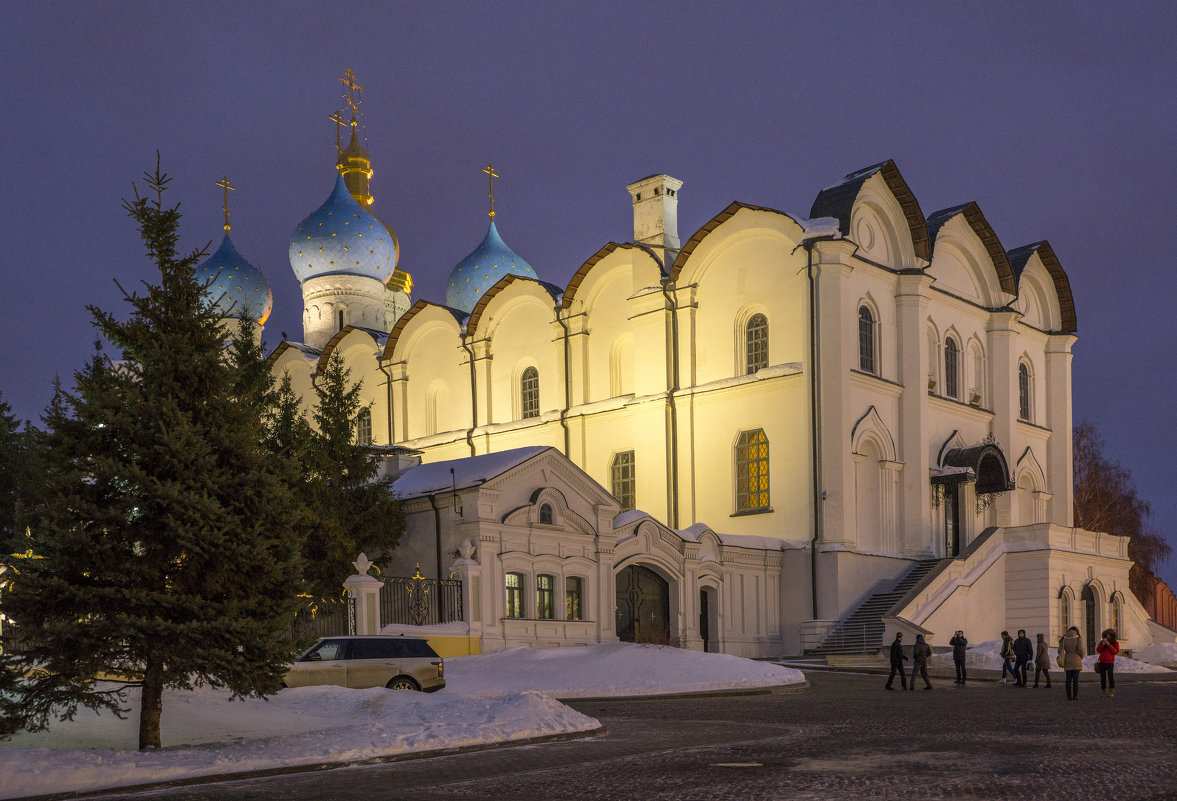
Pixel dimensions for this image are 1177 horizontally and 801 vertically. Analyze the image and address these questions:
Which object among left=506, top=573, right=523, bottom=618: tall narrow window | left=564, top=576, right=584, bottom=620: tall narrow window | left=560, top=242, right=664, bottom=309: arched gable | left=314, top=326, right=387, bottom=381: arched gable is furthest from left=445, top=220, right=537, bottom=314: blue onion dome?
left=506, top=573, right=523, bottom=618: tall narrow window

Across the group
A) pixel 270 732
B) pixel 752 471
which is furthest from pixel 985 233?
pixel 270 732

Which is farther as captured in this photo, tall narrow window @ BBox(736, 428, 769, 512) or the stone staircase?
tall narrow window @ BBox(736, 428, 769, 512)

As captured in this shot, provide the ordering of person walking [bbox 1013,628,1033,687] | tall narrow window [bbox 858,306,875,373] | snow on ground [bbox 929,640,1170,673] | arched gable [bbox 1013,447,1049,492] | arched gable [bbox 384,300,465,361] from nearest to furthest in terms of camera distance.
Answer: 1. person walking [bbox 1013,628,1033,687]
2. snow on ground [bbox 929,640,1170,673]
3. tall narrow window [bbox 858,306,875,373]
4. arched gable [bbox 1013,447,1049,492]
5. arched gable [bbox 384,300,465,361]

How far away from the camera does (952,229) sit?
40969 millimetres

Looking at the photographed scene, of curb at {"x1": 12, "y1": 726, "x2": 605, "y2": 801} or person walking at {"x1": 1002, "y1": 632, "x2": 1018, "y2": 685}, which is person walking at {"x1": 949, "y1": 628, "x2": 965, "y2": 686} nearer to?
person walking at {"x1": 1002, "y1": 632, "x2": 1018, "y2": 685}

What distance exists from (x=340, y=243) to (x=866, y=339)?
23516mm

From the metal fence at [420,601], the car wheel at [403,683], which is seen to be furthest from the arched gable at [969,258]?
the car wheel at [403,683]

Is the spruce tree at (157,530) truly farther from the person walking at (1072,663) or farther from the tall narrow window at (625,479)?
the tall narrow window at (625,479)

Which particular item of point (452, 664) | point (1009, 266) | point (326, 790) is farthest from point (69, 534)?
point (1009, 266)

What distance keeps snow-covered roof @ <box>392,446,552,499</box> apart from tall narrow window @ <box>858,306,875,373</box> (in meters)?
10.8

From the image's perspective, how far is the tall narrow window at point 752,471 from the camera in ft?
121

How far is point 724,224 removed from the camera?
37.9 meters

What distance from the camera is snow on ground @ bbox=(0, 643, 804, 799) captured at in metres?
12.1

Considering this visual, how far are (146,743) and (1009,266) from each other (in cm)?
3426
